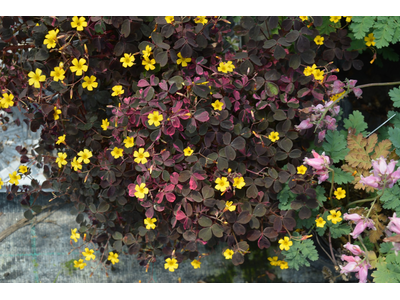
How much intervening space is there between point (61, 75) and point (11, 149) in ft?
3.52

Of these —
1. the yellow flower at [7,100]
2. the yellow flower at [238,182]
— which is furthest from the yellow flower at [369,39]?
the yellow flower at [7,100]

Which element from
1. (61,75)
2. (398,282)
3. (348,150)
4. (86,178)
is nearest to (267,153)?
(348,150)

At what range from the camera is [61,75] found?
1676 millimetres

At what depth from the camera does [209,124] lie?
170cm

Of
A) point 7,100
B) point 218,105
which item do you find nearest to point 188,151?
point 218,105

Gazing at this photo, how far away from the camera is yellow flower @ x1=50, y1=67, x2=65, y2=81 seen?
1.66 metres

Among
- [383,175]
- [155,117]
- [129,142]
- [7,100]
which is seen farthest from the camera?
[7,100]

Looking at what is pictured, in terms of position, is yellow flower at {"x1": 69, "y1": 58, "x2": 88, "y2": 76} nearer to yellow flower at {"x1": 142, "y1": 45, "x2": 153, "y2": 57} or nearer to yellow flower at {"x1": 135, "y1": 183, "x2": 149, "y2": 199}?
yellow flower at {"x1": 142, "y1": 45, "x2": 153, "y2": 57}

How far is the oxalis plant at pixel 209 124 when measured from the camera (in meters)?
1.67

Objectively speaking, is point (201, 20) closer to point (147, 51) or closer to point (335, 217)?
point (147, 51)

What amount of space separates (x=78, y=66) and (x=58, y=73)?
0.11 m

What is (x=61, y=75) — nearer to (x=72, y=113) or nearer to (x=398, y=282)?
(x=72, y=113)

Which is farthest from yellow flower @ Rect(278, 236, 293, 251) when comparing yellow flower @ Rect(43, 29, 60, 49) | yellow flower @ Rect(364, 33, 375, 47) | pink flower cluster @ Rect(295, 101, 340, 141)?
yellow flower @ Rect(43, 29, 60, 49)

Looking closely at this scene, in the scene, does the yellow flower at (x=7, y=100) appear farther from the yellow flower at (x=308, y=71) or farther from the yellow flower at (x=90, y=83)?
the yellow flower at (x=308, y=71)
